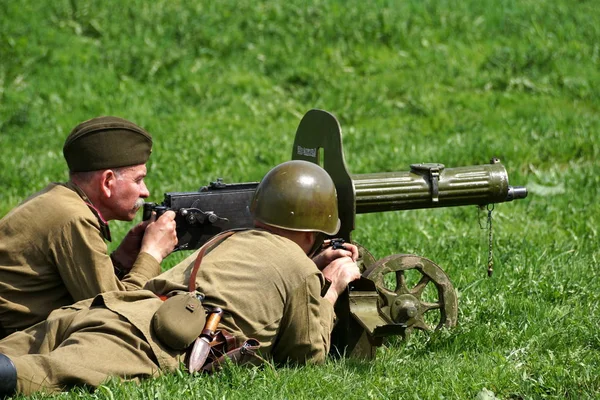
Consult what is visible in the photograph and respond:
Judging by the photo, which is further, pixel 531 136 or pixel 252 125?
pixel 252 125

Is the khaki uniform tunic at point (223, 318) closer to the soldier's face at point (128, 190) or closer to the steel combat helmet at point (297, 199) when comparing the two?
the steel combat helmet at point (297, 199)

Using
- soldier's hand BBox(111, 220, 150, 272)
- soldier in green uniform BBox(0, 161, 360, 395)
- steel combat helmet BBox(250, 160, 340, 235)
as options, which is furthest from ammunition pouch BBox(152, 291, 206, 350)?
soldier's hand BBox(111, 220, 150, 272)

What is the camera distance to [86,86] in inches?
579

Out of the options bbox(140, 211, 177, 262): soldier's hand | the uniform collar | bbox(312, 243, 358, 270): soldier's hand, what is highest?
the uniform collar

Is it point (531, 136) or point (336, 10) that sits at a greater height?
point (336, 10)

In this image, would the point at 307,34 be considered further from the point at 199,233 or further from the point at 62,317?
the point at 62,317

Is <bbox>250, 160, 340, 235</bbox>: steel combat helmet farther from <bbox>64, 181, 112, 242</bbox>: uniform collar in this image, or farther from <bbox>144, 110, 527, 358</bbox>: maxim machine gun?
<bbox>64, 181, 112, 242</bbox>: uniform collar

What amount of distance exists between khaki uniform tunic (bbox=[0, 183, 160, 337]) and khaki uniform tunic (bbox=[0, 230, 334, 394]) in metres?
0.21

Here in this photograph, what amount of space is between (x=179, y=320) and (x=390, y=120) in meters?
9.13

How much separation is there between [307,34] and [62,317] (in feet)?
37.4

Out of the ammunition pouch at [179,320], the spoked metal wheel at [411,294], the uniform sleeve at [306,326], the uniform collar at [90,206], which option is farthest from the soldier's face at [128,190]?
the spoked metal wheel at [411,294]

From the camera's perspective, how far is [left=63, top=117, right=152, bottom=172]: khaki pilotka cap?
20.4 ft

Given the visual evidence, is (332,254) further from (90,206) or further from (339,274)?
(90,206)

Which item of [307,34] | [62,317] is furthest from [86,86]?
[62,317]
